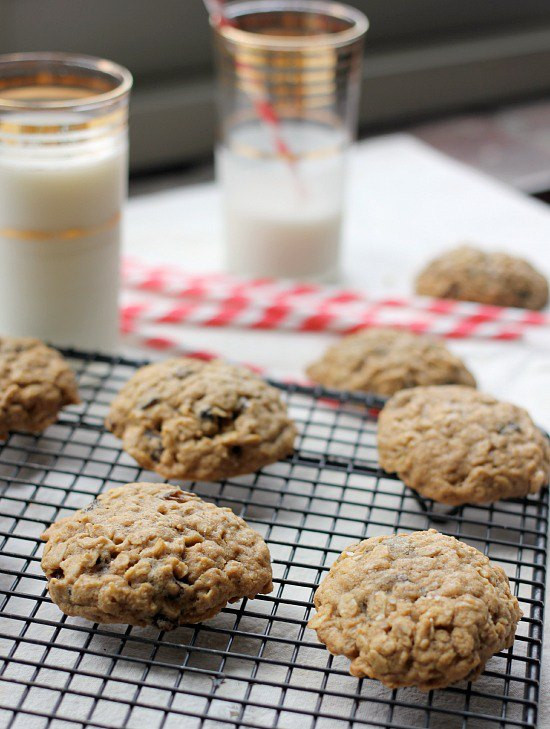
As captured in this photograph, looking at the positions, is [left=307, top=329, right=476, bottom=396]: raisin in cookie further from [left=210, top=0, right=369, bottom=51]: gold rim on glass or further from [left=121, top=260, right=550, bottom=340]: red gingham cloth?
[left=210, top=0, right=369, bottom=51]: gold rim on glass

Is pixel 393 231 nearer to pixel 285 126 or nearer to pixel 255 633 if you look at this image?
pixel 285 126

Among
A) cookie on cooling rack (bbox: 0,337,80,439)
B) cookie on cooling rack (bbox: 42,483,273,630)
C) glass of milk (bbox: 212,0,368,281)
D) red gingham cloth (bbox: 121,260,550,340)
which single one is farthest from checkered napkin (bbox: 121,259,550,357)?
cookie on cooling rack (bbox: 42,483,273,630)

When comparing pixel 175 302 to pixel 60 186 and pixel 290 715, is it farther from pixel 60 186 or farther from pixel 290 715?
pixel 290 715

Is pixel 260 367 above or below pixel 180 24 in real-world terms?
below

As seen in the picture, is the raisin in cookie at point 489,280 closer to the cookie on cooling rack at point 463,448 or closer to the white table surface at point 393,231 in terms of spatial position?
the white table surface at point 393,231

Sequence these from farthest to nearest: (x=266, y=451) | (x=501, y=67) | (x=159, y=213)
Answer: (x=501, y=67) < (x=159, y=213) < (x=266, y=451)

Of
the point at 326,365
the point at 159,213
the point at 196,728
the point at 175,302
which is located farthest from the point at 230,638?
the point at 159,213

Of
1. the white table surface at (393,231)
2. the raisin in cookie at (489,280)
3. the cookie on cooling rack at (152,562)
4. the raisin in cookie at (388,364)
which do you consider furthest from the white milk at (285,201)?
the cookie on cooling rack at (152,562)
